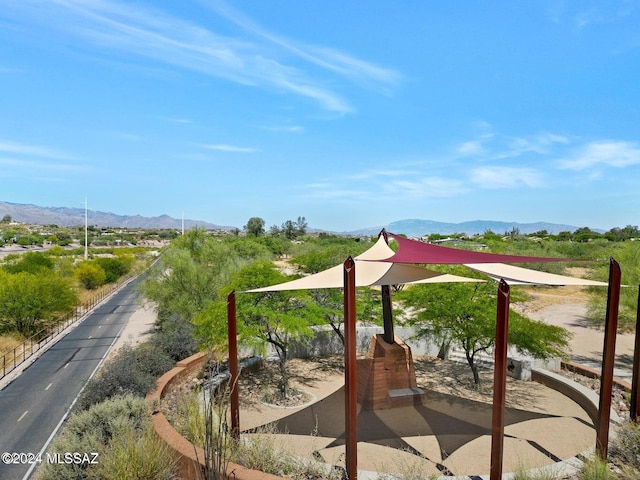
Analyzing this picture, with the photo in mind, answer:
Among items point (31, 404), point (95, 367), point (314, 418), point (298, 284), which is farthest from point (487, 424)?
point (95, 367)

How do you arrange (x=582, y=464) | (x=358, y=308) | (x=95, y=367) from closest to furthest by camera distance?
(x=582, y=464)
(x=358, y=308)
(x=95, y=367)

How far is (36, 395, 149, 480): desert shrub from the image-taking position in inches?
285

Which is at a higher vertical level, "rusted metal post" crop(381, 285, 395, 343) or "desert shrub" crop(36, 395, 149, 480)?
"rusted metal post" crop(381, 285, 395, 343)

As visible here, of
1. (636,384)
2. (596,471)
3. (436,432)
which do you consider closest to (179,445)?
(436,432)

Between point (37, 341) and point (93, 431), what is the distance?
1910cm

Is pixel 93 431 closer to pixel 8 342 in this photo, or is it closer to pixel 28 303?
pixel 8 342

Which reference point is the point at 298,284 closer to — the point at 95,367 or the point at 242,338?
the point at 242,338

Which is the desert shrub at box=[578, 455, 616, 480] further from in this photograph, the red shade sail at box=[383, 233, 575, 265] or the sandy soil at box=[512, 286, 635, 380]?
the sandy soil at box=[512, 286, 635, 380]

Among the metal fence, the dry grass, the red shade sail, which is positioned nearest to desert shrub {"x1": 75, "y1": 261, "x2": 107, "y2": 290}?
the metal fence

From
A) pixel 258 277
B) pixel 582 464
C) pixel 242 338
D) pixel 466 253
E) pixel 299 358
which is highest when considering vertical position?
pixel 466 253

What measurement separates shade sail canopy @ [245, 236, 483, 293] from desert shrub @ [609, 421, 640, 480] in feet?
13.3

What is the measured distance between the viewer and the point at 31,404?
13906 millimetres

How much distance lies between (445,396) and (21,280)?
24946 millimetres

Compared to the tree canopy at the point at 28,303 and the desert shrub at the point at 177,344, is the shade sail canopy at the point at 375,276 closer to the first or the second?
the desert shrub at the point at 177,344
